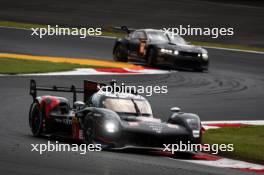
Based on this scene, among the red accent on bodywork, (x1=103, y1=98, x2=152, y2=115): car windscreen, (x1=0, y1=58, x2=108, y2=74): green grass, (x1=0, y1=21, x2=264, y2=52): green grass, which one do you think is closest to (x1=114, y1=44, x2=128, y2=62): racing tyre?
(x1=0, y1=58, x2=108, y2=74): green grass

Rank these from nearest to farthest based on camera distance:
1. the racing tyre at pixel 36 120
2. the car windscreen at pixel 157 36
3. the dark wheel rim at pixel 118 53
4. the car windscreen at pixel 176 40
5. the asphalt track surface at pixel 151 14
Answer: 1. the racing tyre at pixel 36 120
2. the car windscreen at pixel 176 40
3. the car windscreen at pixel 157 36
4. the dark wheel rim at pixel 118 53
5. the asphalt track surface at pixel 151 14

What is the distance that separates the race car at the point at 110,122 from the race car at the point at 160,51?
1360 centimetres

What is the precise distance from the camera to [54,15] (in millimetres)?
42219

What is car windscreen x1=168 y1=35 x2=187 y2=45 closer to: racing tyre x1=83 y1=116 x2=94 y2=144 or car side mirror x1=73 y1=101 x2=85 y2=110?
car side mirror x1=73 y1=101 x2=85 y2=110

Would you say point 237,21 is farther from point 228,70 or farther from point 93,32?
point 228,70

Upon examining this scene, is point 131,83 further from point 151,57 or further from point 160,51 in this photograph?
point 151,57

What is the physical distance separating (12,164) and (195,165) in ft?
9.36

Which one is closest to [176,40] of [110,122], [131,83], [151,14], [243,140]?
[131,83]

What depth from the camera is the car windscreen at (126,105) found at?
53.3ft

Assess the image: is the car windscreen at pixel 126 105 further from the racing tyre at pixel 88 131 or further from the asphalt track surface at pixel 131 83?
the asphalt track surface at pixel 131 83

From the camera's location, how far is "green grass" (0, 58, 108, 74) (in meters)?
28.3

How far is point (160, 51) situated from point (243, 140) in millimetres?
14028

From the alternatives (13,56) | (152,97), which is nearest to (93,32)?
(13,56)

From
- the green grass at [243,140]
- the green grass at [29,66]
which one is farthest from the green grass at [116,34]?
the green grass at [243,140]
